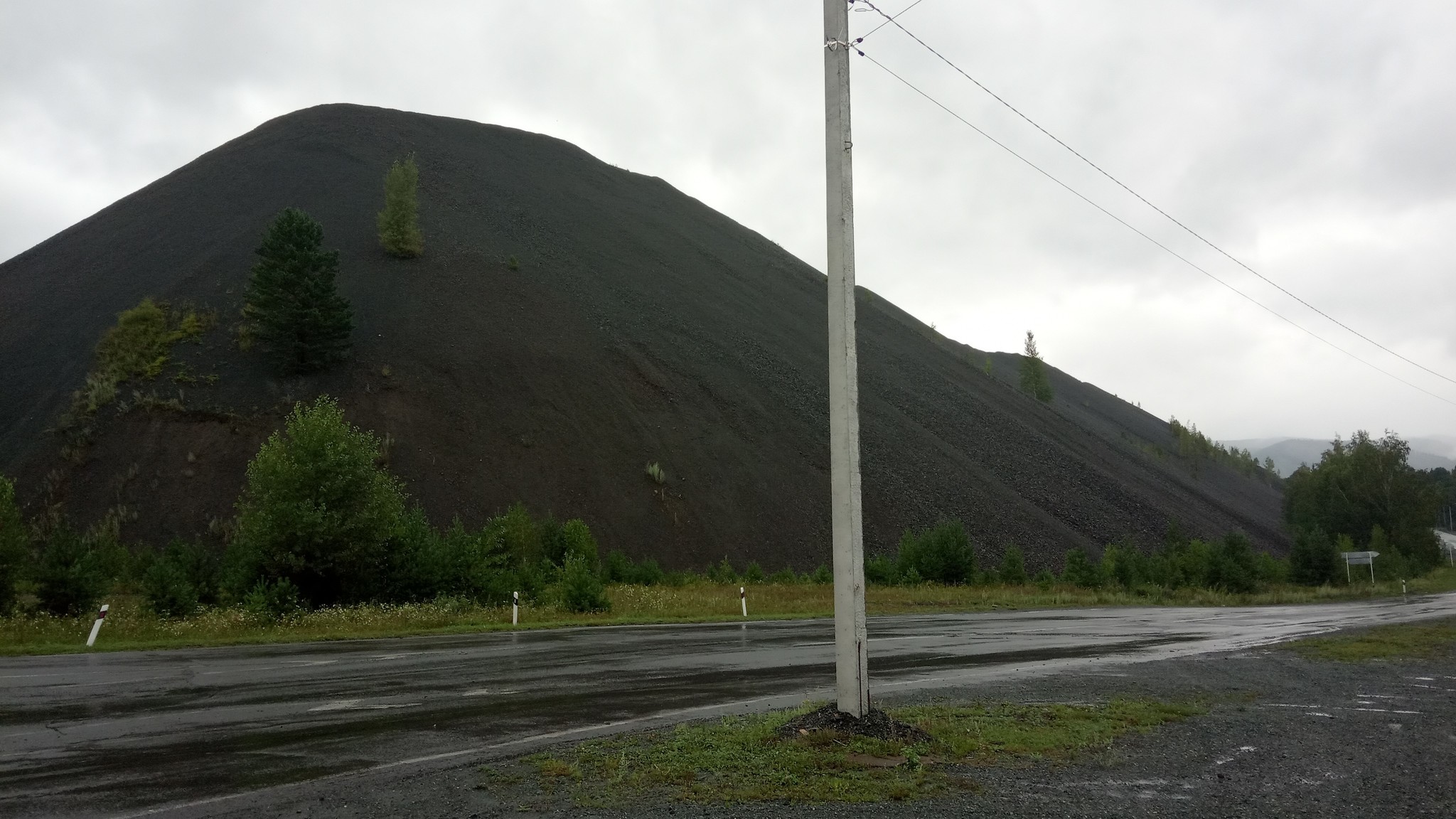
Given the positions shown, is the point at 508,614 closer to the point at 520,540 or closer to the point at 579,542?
the point at 520,540

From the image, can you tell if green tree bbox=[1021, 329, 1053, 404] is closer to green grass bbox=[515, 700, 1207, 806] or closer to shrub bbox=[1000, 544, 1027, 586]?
shrub bbox=[1000, 544, 1027, 586]

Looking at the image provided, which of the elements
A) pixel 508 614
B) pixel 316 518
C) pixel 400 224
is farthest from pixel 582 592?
pixel 400 224

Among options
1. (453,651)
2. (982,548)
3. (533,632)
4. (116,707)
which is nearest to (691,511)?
(982,548)

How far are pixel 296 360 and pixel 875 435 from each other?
40065 mm

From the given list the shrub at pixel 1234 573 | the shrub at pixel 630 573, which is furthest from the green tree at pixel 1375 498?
the shrub at pixel 630 573

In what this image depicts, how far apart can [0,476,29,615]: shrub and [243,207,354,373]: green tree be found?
31.1 m

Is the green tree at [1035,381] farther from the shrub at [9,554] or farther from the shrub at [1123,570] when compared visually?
the shrub at [9,554]

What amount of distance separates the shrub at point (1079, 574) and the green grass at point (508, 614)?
281 centimetres

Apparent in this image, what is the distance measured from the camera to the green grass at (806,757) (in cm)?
609

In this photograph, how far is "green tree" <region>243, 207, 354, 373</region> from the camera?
2111 inches

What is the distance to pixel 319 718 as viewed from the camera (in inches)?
358

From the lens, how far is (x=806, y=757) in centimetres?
686

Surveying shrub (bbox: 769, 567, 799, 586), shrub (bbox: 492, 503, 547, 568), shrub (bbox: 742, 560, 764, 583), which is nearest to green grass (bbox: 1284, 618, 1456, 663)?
shrub (bbox: 769, 567, 799, 586)

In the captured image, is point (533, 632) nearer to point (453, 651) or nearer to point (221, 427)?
point (453, 651)
